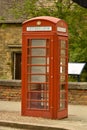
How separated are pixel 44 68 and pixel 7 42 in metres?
15.7

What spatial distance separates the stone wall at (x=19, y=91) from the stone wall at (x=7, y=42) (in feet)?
34.5

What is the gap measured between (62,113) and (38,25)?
2.38 m

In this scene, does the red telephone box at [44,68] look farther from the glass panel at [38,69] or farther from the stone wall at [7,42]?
the stone wall at [7,42]

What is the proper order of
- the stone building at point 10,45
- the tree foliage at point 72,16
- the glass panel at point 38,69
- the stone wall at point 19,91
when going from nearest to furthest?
the glass panel at point 38,69
the stone wall at point 19,91
the tree foliage at point 72,16
the stone building at point 10,45

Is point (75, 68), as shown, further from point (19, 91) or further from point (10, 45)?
point (10, 45)

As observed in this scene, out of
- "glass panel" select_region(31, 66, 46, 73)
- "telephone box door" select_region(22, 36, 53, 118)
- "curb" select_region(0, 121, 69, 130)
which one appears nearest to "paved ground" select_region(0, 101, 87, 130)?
"curb" select_region(0, 121, 69, 130)

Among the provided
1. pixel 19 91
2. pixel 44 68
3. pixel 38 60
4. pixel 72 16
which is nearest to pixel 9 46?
pixel 72 16

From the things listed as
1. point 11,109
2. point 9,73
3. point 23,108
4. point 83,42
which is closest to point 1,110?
point 11,109

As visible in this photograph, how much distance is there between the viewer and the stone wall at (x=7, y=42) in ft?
94.0

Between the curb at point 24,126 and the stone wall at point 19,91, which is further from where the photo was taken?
the stone wall at point 19,91

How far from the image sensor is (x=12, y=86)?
58.7 ft

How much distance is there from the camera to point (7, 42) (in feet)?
94.7

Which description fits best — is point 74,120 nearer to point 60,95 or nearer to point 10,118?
point 60,95

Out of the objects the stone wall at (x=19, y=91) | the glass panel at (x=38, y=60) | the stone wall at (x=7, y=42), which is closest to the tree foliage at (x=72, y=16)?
the stone wall at (x=7, y=42)
